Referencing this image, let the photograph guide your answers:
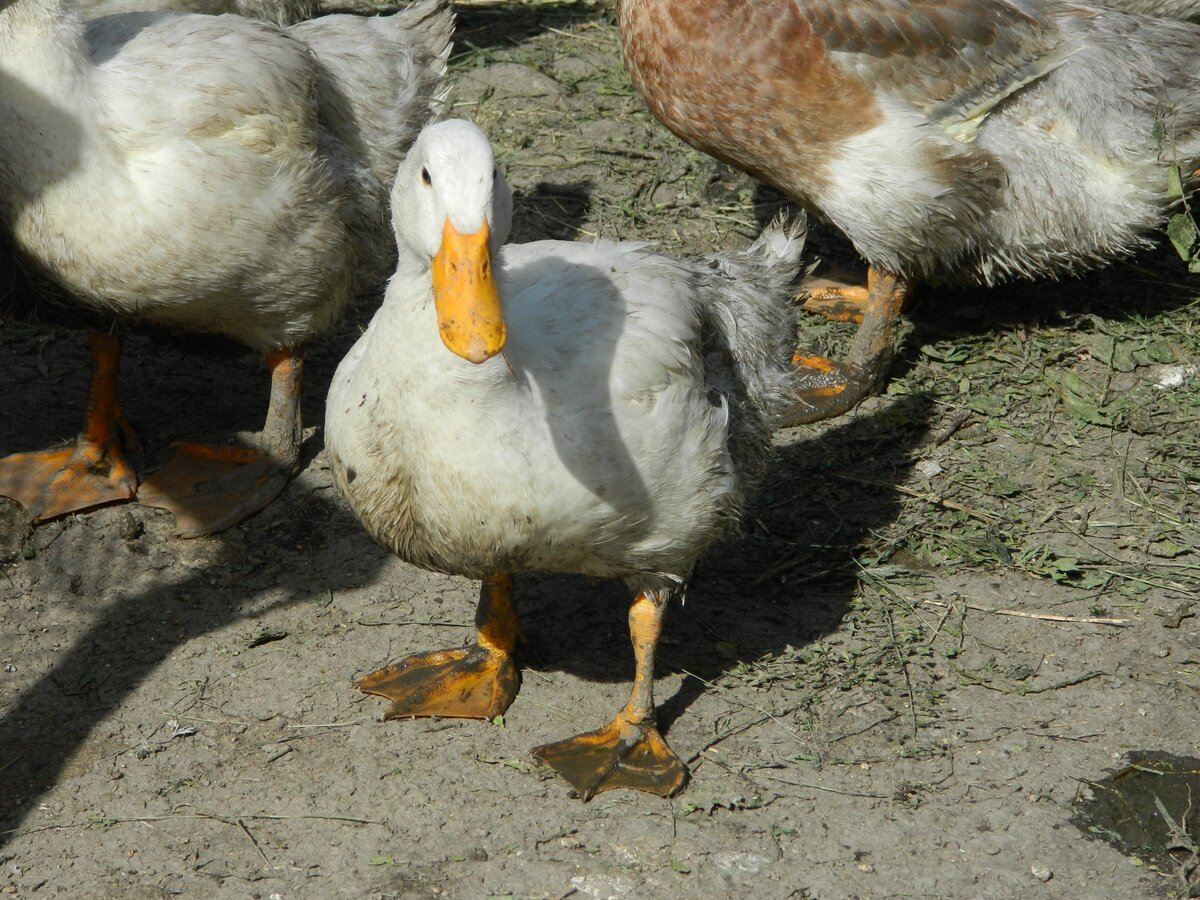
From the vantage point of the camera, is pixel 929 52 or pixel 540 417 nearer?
pixel 540 417

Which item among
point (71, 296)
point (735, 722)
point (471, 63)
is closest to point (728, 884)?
point (735, 722)

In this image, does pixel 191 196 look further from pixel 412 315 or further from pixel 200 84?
pixel 412 315

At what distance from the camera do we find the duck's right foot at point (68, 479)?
16.6 ft

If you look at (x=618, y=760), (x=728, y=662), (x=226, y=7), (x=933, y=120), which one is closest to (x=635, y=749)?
(x=618, y=760)

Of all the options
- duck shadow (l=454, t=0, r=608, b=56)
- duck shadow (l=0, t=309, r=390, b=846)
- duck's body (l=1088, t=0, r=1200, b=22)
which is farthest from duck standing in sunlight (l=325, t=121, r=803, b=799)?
duck shadow (l=454, t=0, r=608, b=56)

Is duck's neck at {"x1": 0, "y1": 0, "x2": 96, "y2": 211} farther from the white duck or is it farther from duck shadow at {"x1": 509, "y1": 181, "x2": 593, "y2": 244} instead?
duck shadow at {"x1": 509, "y1": 181, "x2": 593, "y2": 244}

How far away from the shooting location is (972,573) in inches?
193

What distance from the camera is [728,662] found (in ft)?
14.7

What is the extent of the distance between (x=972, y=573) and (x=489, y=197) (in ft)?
8.91

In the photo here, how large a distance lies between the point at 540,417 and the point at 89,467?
8.64 ft

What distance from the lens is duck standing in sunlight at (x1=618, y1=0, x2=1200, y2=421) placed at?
533 centimetres

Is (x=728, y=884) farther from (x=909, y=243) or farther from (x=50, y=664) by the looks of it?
(x=909, y=243)

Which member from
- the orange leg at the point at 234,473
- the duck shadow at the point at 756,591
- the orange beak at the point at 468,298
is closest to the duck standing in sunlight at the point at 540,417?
the orange beak at the point at 468,298

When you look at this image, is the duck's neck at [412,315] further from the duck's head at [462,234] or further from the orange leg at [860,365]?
the orange leg at [860,365]
